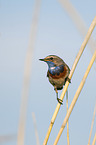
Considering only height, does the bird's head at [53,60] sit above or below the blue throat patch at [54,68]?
above

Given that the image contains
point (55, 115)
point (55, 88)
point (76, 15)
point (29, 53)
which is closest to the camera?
point (29, 53)

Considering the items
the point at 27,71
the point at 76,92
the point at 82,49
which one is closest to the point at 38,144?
the point at 76,92

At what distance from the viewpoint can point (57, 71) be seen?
146 cm

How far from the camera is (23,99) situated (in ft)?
2.58

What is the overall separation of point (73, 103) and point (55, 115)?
0.39ft

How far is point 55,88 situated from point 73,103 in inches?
21.2

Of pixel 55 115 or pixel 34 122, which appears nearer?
pixel 55 115

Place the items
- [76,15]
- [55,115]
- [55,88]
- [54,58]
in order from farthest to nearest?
[55,88] < [54,58] < [55,115] < [76,15]

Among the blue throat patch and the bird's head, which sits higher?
the bird's head

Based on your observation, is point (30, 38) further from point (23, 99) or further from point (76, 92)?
point (76, 92)

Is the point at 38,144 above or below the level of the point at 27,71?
below

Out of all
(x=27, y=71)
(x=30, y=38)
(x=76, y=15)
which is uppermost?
(x=76, y=15)

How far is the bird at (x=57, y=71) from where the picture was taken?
1.40 metres

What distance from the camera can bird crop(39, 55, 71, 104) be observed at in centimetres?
140
